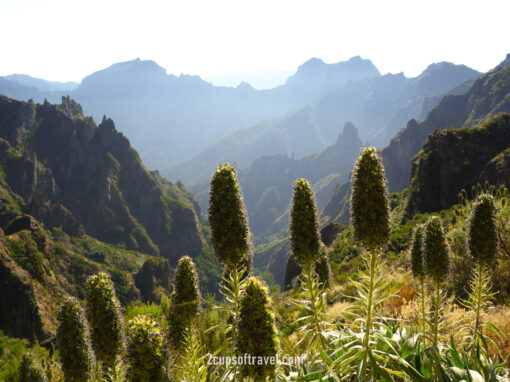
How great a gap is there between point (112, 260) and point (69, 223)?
22.0 metres

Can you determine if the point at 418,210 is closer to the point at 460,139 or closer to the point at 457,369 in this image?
the point at 460,139

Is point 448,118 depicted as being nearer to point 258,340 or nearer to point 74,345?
point 258,340

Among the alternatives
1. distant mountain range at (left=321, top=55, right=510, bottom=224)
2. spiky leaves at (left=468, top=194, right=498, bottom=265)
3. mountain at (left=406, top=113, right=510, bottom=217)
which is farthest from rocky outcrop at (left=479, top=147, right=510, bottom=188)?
distant mountain range at (left=321, top=55, right=510, bottom=224)

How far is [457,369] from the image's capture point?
2898 mm

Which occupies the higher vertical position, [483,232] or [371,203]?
[371,203]

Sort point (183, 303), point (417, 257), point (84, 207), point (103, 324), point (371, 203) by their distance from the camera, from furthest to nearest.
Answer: point (84, 207) → point (417, 257) → point (183, 303) → point (371, 203) → point (103, 324)

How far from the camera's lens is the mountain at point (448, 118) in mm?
139750

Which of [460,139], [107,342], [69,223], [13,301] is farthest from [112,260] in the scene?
[107,342]

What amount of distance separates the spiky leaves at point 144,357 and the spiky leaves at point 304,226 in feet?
6.75

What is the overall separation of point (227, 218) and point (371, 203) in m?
1.72

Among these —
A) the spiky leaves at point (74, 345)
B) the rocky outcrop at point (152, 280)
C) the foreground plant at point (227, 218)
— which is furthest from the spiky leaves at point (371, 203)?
A: the rocky outcrop at point (152, 280)

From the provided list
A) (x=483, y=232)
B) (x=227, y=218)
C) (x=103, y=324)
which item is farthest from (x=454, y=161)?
(x=103, y=324)

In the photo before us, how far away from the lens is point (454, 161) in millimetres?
38188

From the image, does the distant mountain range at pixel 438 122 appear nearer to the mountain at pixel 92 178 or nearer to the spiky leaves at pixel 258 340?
the mountain at pixel 92 178
